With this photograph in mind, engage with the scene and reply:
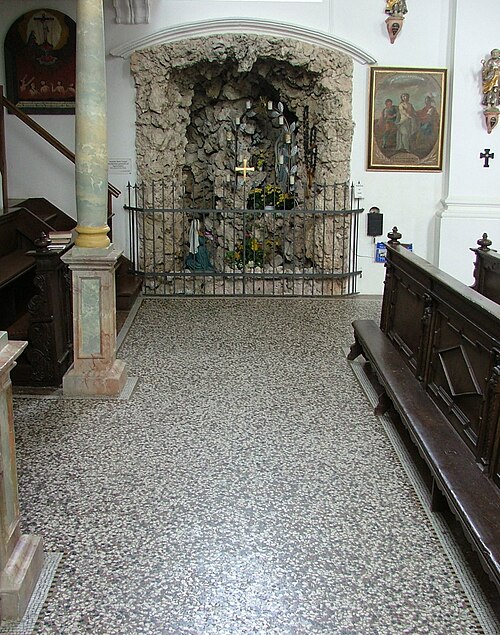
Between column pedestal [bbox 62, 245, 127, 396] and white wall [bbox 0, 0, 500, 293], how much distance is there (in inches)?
151

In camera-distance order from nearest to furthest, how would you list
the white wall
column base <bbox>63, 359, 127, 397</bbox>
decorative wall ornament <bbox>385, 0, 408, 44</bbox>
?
column base <bbox>63, 359, 127, 397</bbox> → decorative wall ornament <bbox>385, 0, 408, 44</bbox> → the white wall

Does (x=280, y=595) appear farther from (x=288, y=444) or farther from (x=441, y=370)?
(x=441, y=370)

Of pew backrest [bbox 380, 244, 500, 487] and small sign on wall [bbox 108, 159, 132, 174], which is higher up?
small sign on wall [bbox 108, 159, 132, 174]

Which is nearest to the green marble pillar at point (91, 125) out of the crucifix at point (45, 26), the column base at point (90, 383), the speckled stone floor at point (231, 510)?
the column base at point (90, 383)

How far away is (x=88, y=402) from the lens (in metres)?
4.96

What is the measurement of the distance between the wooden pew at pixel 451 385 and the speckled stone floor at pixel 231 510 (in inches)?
11.3

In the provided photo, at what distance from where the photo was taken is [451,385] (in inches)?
158

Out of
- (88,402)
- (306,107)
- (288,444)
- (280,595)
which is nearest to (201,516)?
(280,595)

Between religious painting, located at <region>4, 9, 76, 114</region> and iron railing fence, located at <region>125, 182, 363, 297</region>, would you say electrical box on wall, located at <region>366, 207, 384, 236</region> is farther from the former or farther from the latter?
religious painting, located at <region>4, 9, 76, 114</region>

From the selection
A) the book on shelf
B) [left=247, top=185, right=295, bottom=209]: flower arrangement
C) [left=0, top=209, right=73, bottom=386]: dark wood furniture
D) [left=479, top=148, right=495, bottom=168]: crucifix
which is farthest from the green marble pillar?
[left=479, top=148, right=495, bottom=168]: crucifix

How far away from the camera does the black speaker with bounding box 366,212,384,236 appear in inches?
342

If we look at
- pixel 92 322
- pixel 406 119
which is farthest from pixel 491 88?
pixel 92 322

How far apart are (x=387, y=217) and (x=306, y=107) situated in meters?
1.67

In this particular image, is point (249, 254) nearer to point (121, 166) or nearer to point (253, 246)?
point (253, 246)
